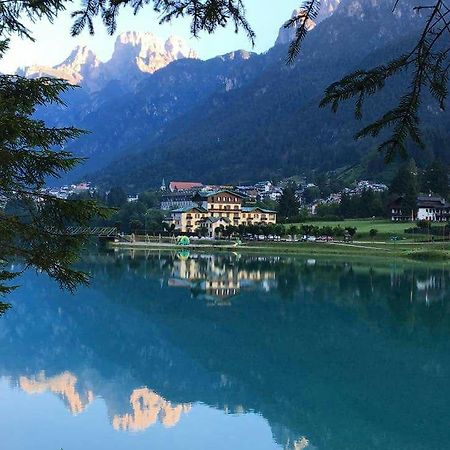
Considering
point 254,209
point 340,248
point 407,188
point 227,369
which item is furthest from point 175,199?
point 227,369

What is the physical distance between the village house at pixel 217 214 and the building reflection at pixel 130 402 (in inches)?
3128

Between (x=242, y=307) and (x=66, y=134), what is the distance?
26.7 m

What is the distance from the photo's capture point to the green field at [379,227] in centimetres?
7694

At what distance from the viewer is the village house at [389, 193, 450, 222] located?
89812mm

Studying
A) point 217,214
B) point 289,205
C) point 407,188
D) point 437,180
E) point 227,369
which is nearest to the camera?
point 227,369

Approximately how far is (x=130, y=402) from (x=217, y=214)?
87067 mm

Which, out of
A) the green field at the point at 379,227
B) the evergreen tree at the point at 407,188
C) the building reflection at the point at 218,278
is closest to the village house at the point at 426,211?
the evergreen tree at the point at 407,188

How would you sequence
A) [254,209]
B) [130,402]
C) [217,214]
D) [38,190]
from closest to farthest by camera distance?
1. [38,190]
2. [130,402]
3. [254,209]
4. [217,214]

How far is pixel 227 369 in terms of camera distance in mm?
20234

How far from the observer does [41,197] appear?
739cm

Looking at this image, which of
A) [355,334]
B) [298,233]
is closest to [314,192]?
[298,233]

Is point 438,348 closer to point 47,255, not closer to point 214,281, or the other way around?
point 47,255

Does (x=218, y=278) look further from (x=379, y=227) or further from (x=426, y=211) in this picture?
(x=426, y=211)

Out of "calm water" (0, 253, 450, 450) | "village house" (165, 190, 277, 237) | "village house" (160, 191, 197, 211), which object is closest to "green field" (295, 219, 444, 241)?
"village house" (165, 190, 277, 237)
